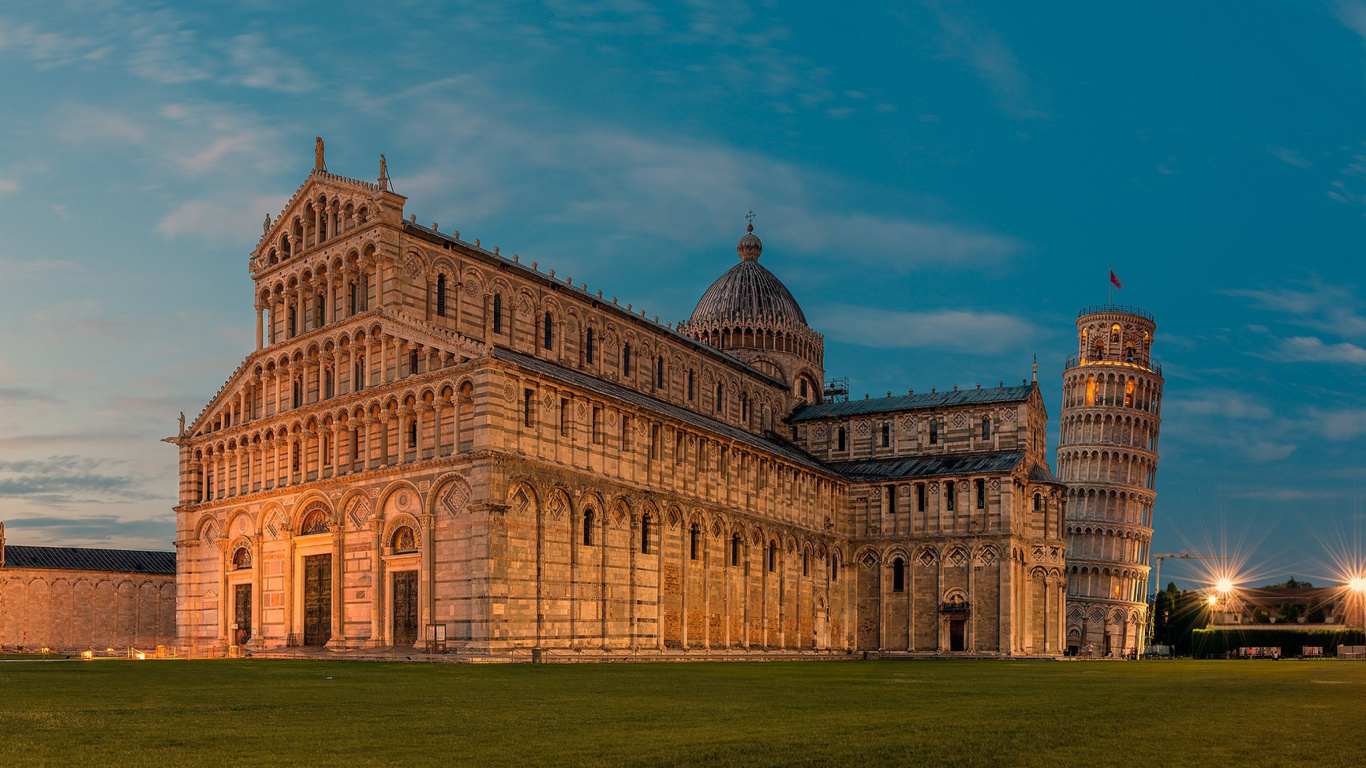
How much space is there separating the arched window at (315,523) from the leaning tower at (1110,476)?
3516 inches

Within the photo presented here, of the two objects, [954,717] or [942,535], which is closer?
[954,717]

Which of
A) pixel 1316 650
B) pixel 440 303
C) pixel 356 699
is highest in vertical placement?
pixel 440 303

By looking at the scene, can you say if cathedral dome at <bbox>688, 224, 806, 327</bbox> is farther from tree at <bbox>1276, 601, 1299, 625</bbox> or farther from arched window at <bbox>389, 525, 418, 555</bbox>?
tree at <bbox>1276, 601, 1299, 625</bbox>

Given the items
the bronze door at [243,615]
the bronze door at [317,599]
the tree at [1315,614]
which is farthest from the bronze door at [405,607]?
the tree at [1315,614]

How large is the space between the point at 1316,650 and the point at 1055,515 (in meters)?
40.2

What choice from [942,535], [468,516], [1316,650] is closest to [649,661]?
[468,516]

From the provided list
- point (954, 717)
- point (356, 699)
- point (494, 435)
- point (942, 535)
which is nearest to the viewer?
point (954, 717)

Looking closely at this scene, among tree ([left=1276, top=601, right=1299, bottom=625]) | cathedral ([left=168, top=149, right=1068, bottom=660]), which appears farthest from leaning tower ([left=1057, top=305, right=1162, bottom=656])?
cathedral ([left=168, top=149, right=1068, bottom=660])

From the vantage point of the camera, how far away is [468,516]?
177ft

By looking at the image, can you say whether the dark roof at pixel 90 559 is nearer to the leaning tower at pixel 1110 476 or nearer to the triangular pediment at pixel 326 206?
the triangular pediment at pixel 326 206

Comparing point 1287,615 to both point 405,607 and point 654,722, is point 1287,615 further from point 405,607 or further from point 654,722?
point 654,722

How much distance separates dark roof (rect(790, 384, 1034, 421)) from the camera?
88738mm

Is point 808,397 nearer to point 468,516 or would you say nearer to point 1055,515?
point 1055,515

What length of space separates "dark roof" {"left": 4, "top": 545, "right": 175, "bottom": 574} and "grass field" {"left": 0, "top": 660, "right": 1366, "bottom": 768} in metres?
57.0
